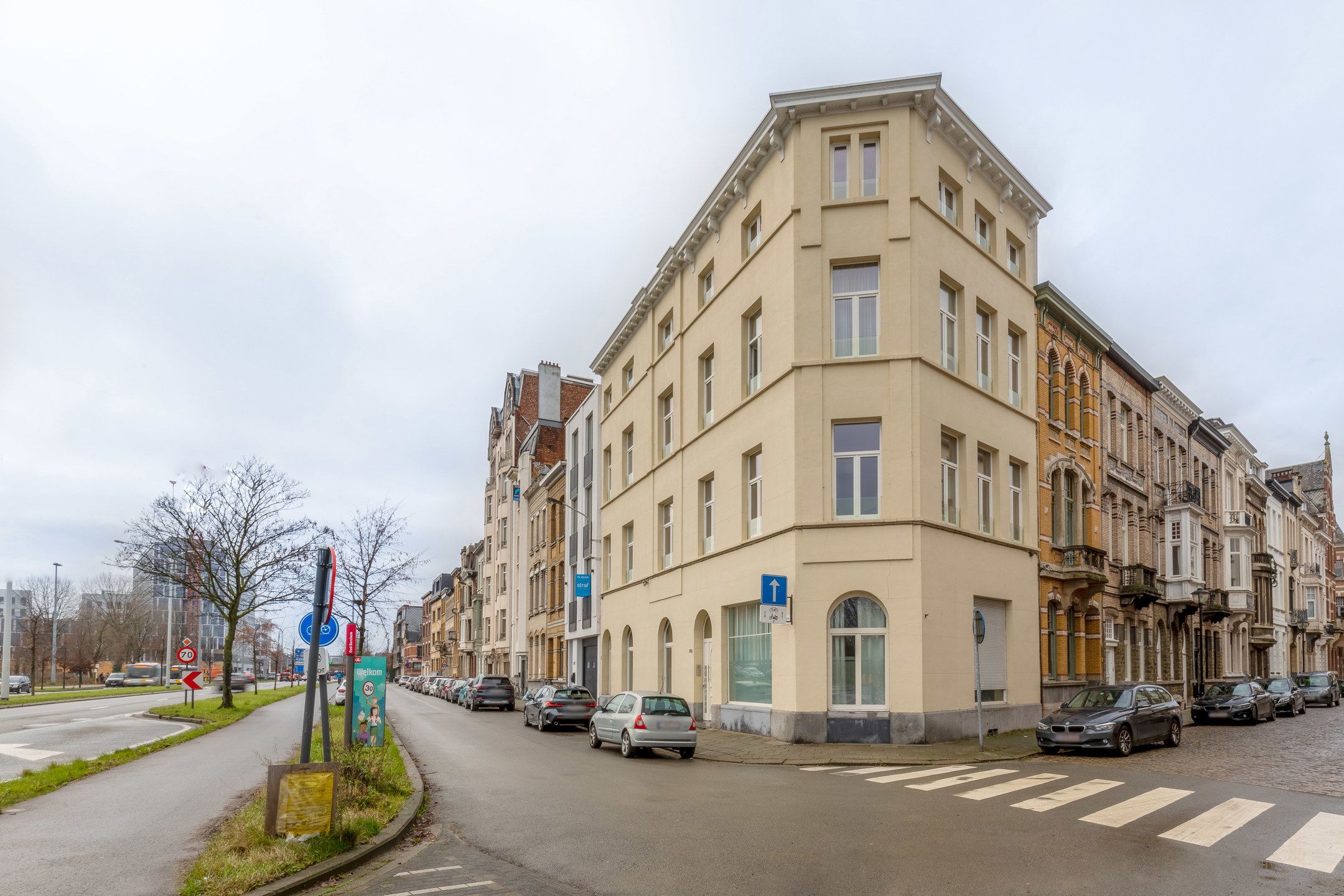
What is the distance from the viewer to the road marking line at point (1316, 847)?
876cm

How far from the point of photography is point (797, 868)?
845 cm

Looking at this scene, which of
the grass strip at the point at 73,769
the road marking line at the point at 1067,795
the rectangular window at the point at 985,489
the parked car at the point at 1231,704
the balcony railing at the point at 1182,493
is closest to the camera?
the road marking line at the point at 1067,795

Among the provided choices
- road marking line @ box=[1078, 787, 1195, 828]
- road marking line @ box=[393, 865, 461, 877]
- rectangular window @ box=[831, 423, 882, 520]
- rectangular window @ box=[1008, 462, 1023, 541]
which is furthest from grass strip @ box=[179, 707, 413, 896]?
rectangular window @ box=[1008, 462, 1023, 541]

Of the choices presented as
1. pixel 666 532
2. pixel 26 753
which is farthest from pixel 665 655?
pixel 26 753

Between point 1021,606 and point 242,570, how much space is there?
30.4 meters

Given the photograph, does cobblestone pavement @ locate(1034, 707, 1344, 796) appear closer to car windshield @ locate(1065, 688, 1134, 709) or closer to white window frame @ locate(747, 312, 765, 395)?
car windshield @ locate(1065, 688, 1134, 709)

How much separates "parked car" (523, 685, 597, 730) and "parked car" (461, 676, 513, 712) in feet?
46.1

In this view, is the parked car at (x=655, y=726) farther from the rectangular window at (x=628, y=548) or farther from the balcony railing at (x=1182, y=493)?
the balcony railing at (x=1182, y=493)

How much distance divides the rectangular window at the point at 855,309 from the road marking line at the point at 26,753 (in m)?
18.4

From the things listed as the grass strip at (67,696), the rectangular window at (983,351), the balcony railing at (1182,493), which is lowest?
the grass strip at (67,696)

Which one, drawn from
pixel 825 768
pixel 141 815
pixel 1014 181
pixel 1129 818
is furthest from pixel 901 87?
pixel 141 815

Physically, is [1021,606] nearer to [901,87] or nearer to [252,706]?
[901,87]

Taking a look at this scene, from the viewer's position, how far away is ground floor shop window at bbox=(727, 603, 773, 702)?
23484mm

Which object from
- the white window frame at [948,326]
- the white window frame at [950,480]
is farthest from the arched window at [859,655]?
the white window frame at [948,326]
